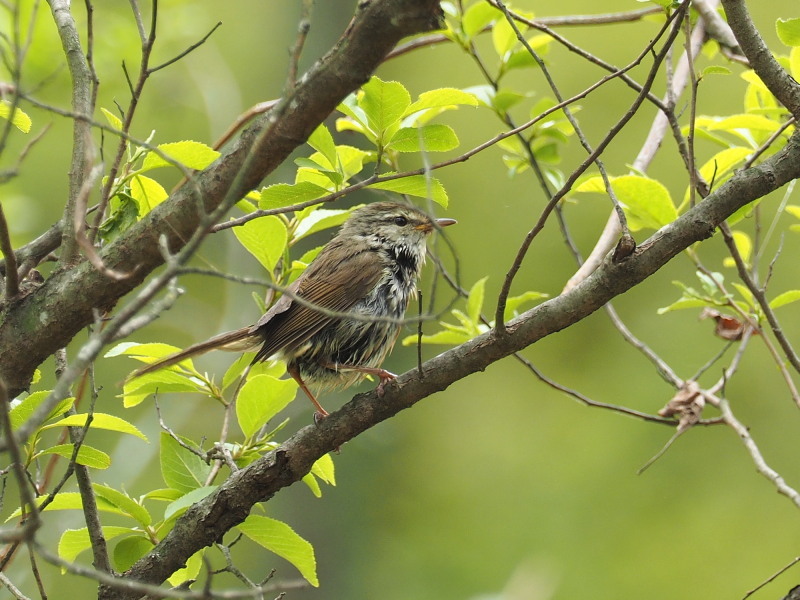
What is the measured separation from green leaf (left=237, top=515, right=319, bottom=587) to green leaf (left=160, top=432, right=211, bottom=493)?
24 centimetres

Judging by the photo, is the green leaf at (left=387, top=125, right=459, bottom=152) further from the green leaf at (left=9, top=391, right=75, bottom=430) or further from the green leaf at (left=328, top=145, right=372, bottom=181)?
the green leaf at (left=9, top=391, right=75, bottom=430)

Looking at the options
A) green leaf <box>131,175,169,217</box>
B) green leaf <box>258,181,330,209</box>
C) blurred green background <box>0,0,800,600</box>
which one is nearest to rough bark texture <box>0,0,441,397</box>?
green leaf <box>258,181,330,209</box>

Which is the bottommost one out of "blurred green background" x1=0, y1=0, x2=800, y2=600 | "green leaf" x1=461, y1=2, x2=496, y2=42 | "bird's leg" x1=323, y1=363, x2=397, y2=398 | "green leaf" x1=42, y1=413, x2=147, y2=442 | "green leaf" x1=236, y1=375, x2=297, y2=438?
"blurred green background" x1=0, y1=0, x2=800, y2=600

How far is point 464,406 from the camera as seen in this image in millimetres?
10758

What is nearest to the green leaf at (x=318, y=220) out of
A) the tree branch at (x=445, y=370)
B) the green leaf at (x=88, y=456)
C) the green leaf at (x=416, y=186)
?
the green leaf at (x=416, y=186)

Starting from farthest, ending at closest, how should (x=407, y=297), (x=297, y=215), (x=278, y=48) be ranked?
(x=278, y=48) < (x=407, y=297) < (x=297, y=215)

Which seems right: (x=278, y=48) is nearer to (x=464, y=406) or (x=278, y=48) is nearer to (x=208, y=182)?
(x=464, y=406)

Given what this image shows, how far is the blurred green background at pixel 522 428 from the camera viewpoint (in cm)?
823

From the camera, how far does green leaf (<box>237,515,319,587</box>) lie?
2922 mm

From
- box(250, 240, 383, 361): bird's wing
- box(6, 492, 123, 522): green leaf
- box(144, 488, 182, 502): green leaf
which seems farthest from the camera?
box(250, 240, 383, 361): bird's wing

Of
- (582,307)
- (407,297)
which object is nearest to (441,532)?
(407,297)

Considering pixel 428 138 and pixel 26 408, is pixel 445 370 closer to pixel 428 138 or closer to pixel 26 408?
pixel 428 138

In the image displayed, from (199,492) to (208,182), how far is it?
104 centimetres

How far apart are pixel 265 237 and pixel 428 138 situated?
0.80 m
